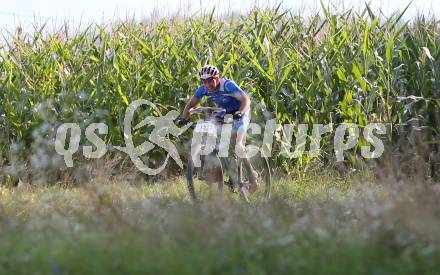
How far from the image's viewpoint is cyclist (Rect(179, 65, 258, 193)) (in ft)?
36.3

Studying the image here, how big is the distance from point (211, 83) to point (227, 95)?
0.88 feet

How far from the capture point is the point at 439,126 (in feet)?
43.8

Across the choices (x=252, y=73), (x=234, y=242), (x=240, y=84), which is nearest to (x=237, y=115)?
(x=240, y=84)

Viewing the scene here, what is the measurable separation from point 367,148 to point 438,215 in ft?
19.7

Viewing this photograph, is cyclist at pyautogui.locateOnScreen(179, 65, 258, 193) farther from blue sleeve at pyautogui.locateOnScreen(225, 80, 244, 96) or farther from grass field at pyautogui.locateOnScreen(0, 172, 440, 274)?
grass field at pyautogui.locateOnScreen(0, 172, 440, 274)

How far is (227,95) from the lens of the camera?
11.3 m

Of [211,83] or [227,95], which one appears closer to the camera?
[211,83]

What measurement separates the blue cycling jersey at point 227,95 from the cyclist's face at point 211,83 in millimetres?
87

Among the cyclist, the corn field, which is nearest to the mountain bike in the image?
the cyclist

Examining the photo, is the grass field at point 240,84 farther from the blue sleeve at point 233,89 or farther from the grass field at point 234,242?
the grass field at point 234,242

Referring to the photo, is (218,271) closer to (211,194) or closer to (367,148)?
(211,194)

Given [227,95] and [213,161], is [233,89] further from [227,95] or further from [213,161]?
[213,161]

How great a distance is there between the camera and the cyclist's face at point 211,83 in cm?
1115

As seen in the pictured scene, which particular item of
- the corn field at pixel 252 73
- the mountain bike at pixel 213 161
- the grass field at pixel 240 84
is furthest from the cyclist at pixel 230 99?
the corn field at pixel 252 73
